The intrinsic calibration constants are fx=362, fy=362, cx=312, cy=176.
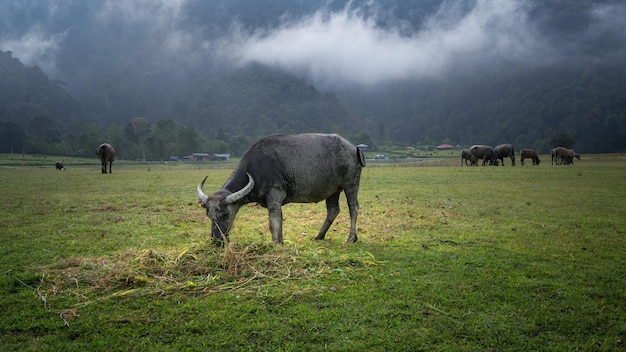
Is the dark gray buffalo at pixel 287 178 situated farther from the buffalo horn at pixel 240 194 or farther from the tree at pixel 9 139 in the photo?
the tree at pixel 9 139

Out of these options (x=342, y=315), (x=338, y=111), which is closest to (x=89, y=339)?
(x=342, y=315)

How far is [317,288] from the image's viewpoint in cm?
478

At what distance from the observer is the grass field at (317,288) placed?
362cm

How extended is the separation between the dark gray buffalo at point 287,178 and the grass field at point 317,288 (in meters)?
0.67

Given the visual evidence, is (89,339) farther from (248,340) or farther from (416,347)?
(416,347)

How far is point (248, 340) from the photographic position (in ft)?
11.7

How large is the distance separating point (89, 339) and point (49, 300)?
1.28m

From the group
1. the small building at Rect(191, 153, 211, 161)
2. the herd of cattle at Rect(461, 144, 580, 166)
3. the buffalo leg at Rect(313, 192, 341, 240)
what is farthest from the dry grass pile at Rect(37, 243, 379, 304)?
the small building at Rect(191, 153, 211, 161)

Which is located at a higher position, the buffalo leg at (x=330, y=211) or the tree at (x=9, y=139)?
the tree at (x=9, y=139)

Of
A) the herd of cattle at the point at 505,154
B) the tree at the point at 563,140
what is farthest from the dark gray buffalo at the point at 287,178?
the tree at the point at 563,140

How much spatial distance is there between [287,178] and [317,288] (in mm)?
2875

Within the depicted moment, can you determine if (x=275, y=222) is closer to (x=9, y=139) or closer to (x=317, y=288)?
(x=317, y=288)

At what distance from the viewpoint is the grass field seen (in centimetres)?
362

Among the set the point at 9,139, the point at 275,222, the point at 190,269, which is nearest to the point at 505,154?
the point at 275,222
